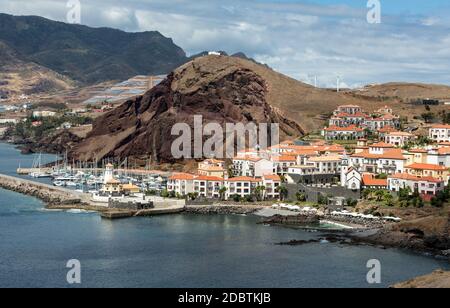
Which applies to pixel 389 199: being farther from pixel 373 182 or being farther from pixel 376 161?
pixel 376 161

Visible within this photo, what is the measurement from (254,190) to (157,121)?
2028 cm

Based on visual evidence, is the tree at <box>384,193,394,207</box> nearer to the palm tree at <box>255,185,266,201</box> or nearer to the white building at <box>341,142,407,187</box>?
the white building at <box>341,142,407,187</box>

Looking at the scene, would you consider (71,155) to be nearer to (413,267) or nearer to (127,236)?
(127,236)

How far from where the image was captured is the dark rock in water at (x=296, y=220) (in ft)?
112

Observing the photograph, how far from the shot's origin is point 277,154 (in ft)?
147

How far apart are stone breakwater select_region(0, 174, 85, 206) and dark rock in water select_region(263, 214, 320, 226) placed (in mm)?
11083

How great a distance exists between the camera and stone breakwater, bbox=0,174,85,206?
40812 mm

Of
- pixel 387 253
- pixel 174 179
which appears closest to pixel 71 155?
pixel 174 179

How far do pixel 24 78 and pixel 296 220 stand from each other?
132 meters

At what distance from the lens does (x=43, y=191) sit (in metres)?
44.9

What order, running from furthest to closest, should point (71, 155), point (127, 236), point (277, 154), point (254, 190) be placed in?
point (71, 155), point (277, 154), point (254, 190), point (127, 236)

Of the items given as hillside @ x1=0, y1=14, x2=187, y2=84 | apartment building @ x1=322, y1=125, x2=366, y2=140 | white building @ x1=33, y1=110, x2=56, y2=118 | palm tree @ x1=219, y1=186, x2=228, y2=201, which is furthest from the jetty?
hillside @ x1=0, y1=14, x2=187, y2=84

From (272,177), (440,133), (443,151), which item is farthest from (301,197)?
(440,133)

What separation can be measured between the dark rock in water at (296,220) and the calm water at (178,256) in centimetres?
118
